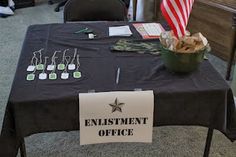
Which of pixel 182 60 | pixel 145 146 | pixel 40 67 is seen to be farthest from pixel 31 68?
pixel 145 146

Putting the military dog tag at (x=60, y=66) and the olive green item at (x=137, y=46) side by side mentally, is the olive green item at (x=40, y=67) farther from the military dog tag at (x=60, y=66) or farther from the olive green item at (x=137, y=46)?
the olive green item at (x=137, y=46)

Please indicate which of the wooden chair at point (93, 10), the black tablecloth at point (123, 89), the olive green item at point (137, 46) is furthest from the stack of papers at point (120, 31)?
the wooden chair at point (93, 10)

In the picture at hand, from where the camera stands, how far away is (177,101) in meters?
1.34

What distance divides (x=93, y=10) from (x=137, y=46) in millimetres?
734

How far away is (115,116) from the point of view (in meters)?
1.32

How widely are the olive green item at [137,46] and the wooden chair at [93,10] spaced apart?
0.60m

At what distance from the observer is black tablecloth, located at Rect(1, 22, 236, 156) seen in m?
1.29

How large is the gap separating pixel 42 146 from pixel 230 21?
6.04ft

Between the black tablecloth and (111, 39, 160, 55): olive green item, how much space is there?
0.32 ft

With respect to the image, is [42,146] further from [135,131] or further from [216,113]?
[216,113]

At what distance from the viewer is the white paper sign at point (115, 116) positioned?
1.29m

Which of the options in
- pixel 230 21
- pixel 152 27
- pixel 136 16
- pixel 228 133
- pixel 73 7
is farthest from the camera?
pixel 136 16

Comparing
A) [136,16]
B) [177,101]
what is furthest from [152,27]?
[136,16]

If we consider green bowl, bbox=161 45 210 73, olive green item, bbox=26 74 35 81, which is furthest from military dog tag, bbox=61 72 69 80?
green bowl, bbox=161 45 210 73
